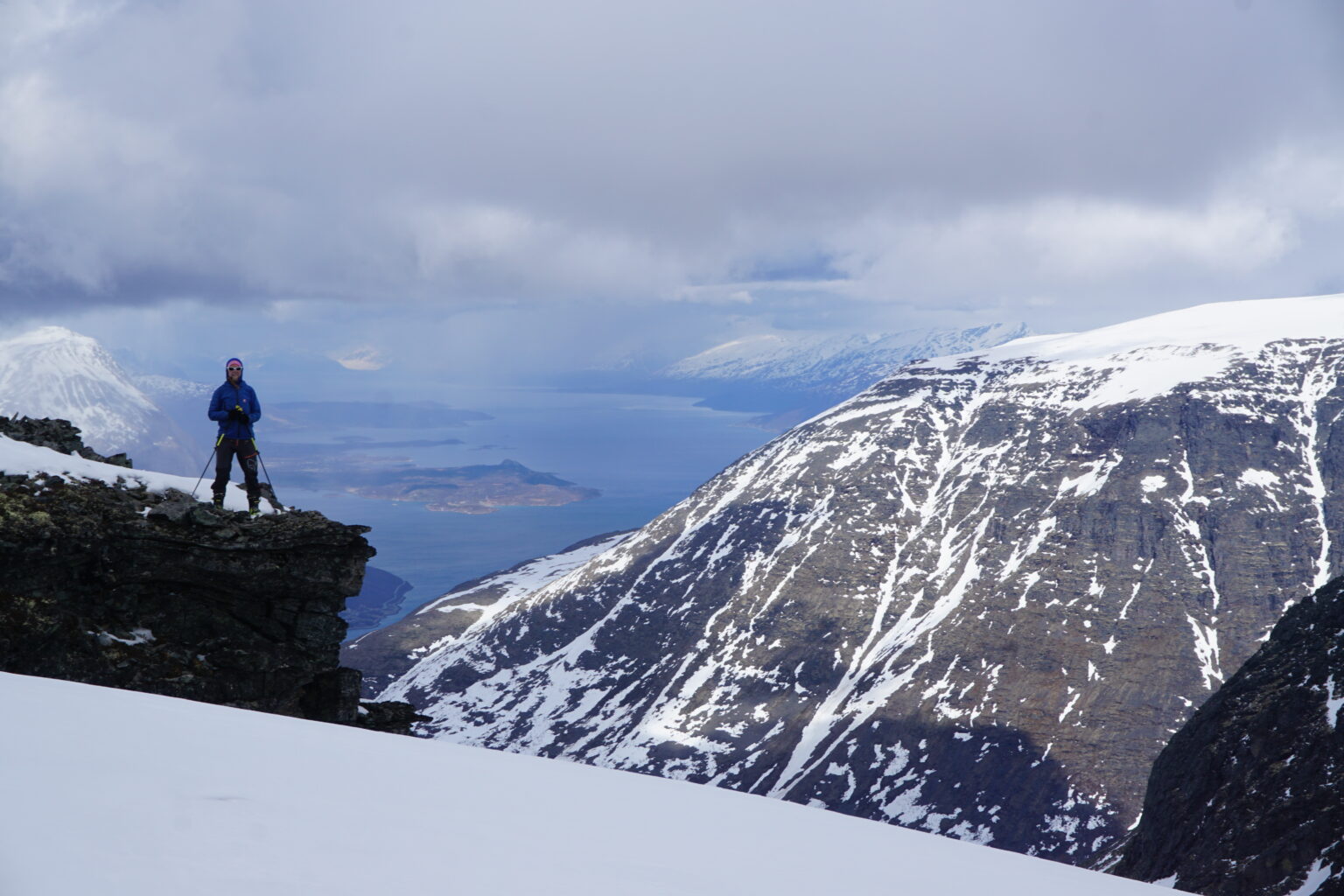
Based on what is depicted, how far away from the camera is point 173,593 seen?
21.2 meters

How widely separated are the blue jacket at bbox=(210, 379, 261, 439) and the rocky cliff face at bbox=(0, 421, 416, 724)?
218 centimetres

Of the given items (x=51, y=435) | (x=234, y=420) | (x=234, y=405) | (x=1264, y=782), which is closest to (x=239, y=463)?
(x=234, y=420)

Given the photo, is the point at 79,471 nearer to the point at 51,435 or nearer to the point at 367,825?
the point at 51,435

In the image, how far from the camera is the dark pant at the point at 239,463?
20.9 m

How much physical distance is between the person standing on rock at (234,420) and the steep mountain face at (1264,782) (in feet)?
194

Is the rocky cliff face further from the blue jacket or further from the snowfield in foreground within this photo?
the snowfield in foreground

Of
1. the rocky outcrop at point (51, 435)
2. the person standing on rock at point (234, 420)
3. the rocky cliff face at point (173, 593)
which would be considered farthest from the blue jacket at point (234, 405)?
the rocky outcrop at point (51, 435)

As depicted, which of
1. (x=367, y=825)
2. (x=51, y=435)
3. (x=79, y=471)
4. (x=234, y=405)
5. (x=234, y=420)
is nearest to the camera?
(x=367, y=825)

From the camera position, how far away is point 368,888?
6676 mm

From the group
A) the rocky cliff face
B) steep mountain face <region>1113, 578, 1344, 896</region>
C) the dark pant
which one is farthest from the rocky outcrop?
steep mountain face <region>1113, 578, 1344, 896</region>

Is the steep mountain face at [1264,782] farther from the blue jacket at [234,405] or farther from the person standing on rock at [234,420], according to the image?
the blue jacket at [234,405]

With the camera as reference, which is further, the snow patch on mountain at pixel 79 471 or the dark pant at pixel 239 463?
the dark pant at pixel 239 463

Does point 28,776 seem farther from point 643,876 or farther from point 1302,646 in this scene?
point 1302,646

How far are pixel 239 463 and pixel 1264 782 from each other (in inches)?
2997
